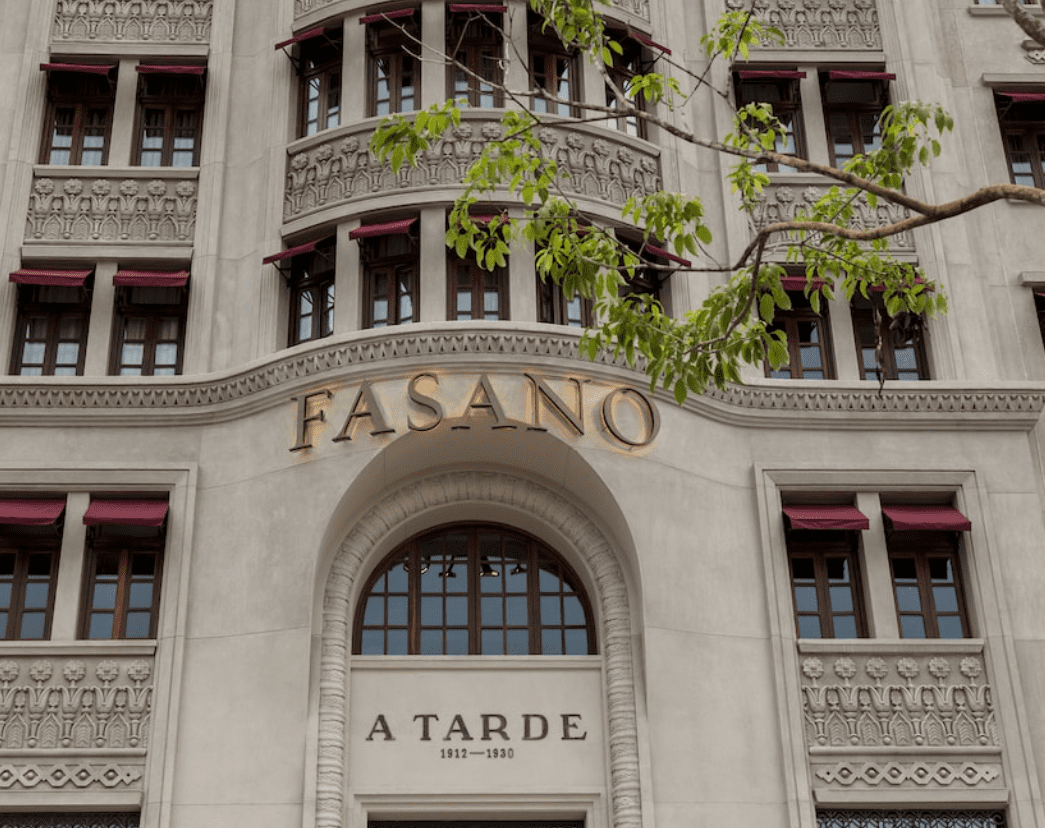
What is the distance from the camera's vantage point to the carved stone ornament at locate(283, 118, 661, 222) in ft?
67.2

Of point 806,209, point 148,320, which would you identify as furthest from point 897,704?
point 148,320

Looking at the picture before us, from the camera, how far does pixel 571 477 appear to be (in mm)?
19125

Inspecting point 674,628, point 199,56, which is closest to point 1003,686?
point 674,628

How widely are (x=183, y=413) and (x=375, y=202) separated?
423cm

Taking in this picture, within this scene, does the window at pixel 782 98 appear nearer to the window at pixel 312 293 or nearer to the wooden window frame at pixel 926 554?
the wooden window frame at pixel 926 554

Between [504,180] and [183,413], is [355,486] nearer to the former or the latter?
[183,413]

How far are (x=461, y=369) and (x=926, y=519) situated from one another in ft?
22.9

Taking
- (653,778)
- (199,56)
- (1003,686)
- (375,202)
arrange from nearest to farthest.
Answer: (653,778) < (1003,686) < (375,202) < (199,56)

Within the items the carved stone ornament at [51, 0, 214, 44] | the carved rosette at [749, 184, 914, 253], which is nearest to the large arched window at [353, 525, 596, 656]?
the carved rosette at [749, 184, 914, 253]

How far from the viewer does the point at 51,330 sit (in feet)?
68.5

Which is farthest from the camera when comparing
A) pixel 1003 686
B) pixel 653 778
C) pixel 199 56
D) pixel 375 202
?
pixel 199 56

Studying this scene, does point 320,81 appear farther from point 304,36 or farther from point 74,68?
point 74,68

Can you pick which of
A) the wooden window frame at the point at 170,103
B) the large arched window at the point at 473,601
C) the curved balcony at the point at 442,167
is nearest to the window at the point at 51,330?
the wooden window frame at the point at 170,103

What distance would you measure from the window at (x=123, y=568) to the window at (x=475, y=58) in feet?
26.1
